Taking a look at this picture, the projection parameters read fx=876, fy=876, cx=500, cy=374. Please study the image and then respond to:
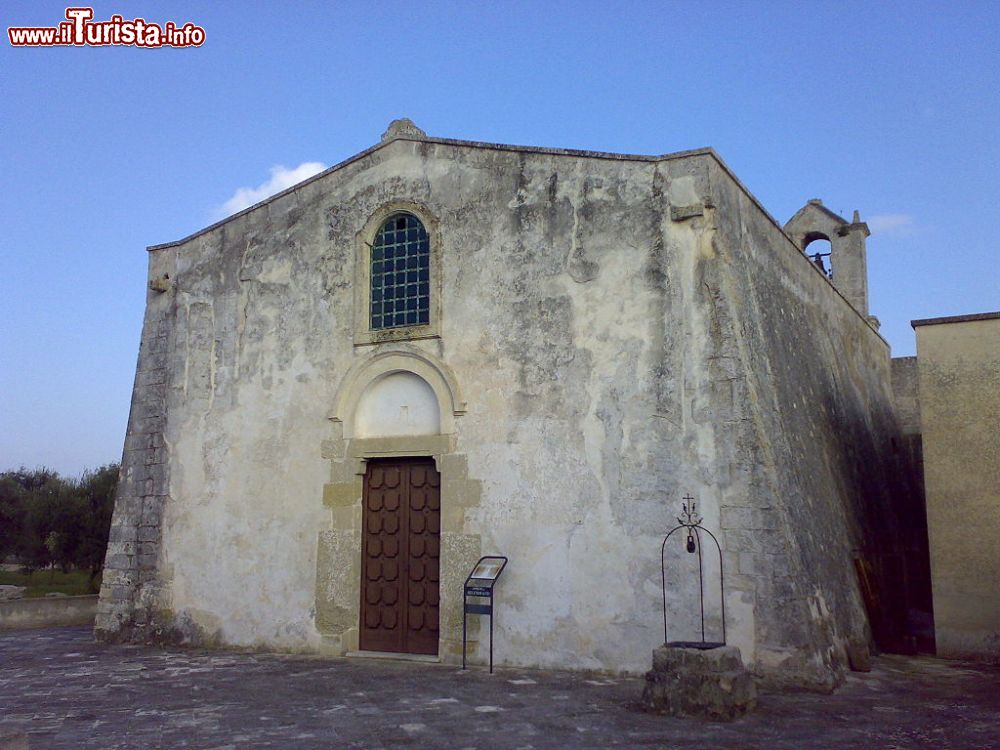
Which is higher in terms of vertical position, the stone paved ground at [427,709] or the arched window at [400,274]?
the arched window at [400,274]

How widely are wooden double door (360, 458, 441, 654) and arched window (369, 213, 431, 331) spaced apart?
1.87 metres

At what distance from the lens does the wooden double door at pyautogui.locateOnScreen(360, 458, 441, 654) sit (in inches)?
420

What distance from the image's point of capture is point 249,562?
38.1 ft

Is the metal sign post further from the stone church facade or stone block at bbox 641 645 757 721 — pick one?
stone block at bbox 641 645 757 721

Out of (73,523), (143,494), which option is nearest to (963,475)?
(143,494)

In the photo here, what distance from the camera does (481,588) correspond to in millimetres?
9547

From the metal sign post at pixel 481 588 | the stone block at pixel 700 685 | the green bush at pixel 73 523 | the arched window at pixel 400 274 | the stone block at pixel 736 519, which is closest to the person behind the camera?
the stone block at pixel 700 685

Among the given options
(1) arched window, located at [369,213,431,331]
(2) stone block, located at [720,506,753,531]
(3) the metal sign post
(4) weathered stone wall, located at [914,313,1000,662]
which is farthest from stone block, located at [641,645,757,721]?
(1) arched window, located at [369,213,431,331]

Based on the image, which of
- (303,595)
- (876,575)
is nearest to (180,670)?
(303,595)

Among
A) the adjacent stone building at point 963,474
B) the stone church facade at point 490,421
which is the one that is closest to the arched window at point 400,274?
the stone church facade at point 490,421

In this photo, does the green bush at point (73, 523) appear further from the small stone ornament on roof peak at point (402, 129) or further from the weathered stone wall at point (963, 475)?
the weathered stone wall at point (963, 475)

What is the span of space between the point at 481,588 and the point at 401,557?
170 cm

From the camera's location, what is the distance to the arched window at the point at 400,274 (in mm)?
11266

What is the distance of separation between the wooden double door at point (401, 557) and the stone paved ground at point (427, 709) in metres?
0.52
